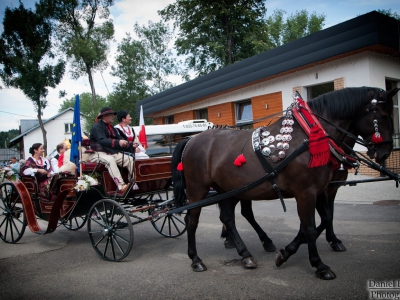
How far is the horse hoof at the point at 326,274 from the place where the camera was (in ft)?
12.6

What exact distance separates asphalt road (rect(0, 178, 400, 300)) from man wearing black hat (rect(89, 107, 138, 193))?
4.49 ft

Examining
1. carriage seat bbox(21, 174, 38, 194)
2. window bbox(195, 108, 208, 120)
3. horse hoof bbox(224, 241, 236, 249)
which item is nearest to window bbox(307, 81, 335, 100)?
window bbox(195, 108, 208, 120)

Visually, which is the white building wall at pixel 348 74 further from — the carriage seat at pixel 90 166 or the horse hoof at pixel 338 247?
the carriage seat at pixel 90 166

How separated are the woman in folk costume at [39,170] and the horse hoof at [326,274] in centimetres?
518

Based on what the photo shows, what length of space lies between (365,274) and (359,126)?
1.76 m

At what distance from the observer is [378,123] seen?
4090 mm

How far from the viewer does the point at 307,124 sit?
13.4ft

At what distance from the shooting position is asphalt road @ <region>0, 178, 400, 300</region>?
148 inches

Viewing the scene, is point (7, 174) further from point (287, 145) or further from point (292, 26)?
point (292, 26)

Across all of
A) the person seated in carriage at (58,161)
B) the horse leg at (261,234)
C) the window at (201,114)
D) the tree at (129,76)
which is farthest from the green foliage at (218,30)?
the horse leg at (261,234)

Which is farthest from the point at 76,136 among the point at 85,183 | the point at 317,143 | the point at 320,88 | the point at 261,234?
the point at 320,88

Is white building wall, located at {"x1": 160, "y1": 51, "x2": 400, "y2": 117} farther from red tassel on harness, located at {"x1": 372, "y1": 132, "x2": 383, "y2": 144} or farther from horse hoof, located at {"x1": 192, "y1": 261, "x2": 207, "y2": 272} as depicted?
horse hoof, located at {"x1": 192, "y1": 261, "x2": 207, "y2": 272}

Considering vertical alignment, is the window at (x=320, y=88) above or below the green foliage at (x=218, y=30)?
below

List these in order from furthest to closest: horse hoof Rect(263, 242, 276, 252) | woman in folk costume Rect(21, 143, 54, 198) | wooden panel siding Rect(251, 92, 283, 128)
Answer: wooden panel siding Rect(251, 92, 283, 128)
woman in folk costume Rect(21, 143, 54, 198)
horse hoof Rect(263, 242, 276, 252)
